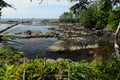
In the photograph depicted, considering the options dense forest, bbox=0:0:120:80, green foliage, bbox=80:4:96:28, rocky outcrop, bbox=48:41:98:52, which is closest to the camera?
dense forest, bbox=0:0:120:80

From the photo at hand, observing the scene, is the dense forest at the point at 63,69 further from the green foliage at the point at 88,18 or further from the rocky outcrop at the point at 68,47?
the green foliage at the point at 88,18

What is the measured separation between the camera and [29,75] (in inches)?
431

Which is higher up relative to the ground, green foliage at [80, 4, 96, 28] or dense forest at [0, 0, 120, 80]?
dense forest at [0, 0, 120, 80]

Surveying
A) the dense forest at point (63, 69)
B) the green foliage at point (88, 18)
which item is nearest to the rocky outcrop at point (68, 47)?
the dense forest at point (63, 69)

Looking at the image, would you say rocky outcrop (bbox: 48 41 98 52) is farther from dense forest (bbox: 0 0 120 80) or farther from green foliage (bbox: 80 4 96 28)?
green foliage (bbox: 80 4 96 28)

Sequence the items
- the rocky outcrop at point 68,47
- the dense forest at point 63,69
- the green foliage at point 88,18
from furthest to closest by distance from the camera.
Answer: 1. the green foliage at point 88,18
2. the rocky outcrop at point 68,47
3. the dense forest at point 63,69

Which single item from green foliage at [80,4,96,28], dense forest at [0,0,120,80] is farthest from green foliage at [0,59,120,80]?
green foliage at [80,4,96,28]

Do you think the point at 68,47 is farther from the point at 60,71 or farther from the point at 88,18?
the point at 88,18

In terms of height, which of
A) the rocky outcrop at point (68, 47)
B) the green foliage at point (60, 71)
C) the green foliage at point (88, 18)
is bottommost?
the rocky outcrop at point (68, 47)

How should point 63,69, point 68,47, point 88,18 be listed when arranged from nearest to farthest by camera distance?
1. point 63,69
2. point 68,47
3. point 88,18

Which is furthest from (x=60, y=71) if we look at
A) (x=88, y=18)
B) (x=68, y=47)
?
(x=88, y=18)

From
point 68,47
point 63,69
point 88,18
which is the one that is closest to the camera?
point 63,69

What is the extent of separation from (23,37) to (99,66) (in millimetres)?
60764

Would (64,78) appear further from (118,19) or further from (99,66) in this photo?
(118,19)
